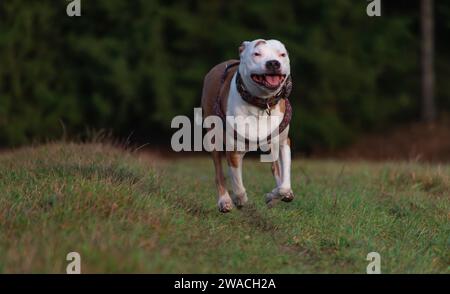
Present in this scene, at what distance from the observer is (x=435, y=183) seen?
912 cm

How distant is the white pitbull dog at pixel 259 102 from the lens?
20.9 feet

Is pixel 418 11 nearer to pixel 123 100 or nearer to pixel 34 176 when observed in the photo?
pixel 123 100

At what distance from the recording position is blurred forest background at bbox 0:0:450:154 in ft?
64.6

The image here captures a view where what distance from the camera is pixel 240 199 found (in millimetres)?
7016

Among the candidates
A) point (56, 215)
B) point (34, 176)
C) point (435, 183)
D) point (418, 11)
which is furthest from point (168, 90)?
point (56, 215)

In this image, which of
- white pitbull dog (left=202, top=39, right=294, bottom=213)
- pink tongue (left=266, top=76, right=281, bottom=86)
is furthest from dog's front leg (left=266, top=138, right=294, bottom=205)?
pink tongue (left=266, top=76, right=281, bottom=86)

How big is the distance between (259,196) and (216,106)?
1.59 metres
